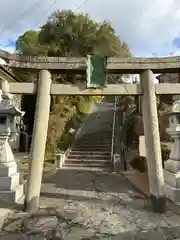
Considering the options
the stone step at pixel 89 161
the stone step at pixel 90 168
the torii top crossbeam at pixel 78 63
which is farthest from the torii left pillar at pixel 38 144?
the stone step at pixel 89 161

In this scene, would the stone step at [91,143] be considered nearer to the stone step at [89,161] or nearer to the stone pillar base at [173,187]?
the stone step at [89,161]

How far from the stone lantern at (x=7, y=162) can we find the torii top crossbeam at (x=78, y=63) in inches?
40.9

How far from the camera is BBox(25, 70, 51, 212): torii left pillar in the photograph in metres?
5.81

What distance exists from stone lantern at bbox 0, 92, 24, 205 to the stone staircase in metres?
7.04

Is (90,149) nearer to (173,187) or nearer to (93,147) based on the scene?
(93,147)

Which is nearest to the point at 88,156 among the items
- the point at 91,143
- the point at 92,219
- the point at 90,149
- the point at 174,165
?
the point at 90,149

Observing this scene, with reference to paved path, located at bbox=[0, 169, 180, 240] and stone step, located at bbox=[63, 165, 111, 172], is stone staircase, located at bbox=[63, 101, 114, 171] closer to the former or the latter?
stone step, located at bbox=[63, 165, 111, 172]

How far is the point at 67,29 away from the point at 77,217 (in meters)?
19.2

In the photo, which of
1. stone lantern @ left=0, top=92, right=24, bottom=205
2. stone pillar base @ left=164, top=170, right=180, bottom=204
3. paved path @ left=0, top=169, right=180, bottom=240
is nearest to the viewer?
paved path @ left=0, top=169, right=180, bottom=240

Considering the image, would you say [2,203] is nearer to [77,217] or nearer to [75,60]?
[77,217]

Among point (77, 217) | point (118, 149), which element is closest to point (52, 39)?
point (118, 149)

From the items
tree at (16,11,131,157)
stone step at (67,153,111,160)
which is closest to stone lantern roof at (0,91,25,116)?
stone step at (67,153,111,160)

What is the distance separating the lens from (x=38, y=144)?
610 centimetres

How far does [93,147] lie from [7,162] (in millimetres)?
9871
